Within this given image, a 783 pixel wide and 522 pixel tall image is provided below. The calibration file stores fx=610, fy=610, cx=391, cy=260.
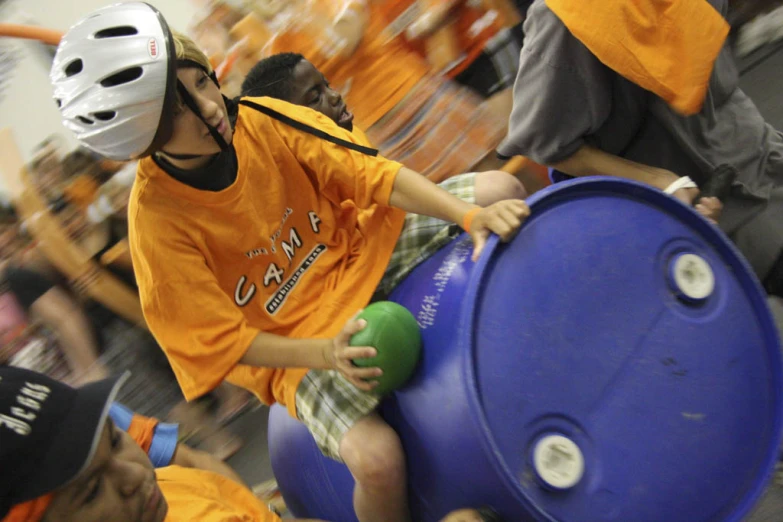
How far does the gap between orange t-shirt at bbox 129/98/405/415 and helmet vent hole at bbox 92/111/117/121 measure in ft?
0.35

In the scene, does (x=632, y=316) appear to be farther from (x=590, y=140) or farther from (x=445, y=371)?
(x=590, y=140)

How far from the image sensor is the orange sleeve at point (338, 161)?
1.23m

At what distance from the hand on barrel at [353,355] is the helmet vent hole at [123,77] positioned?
550 millimetres

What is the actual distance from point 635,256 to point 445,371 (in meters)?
0.33

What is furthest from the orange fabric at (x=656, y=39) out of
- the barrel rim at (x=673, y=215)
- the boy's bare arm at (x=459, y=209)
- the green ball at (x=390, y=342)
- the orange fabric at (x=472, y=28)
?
the orange fabric at (x=472, y=28)

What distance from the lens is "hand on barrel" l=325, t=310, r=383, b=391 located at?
0.93m

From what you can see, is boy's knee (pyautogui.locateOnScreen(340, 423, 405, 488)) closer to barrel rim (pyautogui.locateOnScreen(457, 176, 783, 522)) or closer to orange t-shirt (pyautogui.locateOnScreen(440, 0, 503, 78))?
barrel rim (pyautogui.locateOnScreen(457, 176, 783, 522))

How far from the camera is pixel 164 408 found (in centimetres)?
231

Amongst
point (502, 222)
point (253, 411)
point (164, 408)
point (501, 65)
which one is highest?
point (502, 222)

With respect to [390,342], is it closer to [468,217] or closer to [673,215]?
[468,217]

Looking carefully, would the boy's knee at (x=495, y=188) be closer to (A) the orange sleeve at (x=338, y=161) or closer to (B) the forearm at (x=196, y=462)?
(A) the orange sleeve at (x=338, y=161)

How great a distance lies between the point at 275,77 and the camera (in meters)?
1.84

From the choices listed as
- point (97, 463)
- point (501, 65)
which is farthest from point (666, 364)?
point (501, 65)

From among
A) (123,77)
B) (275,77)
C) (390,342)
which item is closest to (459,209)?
(390,342)
